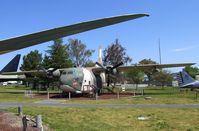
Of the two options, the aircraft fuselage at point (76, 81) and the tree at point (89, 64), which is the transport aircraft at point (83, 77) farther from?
the tree at point (89, 64)

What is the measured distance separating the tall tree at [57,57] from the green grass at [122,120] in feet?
184

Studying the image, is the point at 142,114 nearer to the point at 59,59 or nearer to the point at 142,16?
the point at 142,16

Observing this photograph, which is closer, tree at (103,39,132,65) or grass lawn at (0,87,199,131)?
grass lawn at (0,87,199,131)

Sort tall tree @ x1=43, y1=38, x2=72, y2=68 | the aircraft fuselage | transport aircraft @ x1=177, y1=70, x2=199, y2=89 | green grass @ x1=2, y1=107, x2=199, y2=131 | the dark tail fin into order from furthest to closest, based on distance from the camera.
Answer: tall tree @ x1=43, y1=38, x2=72, y2=68 < the dark tail fin < transport aircraft @ x1=177, y1=70, x2=199, y2=89 < the aircraft fuselage < green grass @ x1=2, y1=107, x2=199, y2=131

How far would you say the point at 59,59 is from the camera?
3004 inches

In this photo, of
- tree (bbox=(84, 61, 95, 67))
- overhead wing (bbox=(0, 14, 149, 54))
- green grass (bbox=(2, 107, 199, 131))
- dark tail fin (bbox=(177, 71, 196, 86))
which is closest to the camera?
overhead wing (bbox=(0, 14, 149, 54))

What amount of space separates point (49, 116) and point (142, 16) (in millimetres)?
13464

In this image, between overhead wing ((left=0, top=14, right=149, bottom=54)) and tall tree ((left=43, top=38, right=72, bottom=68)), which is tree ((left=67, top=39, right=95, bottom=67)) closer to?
tall tree ((left=43, top=38, right=72, bottom=68))

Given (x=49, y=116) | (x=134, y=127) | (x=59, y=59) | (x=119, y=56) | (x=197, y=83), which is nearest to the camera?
(x=134, y=127)

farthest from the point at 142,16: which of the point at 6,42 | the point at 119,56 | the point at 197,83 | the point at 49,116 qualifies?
the point at 119,56

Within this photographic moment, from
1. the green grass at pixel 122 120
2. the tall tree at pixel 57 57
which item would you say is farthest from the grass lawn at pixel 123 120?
the tall tree at pixel 57 57

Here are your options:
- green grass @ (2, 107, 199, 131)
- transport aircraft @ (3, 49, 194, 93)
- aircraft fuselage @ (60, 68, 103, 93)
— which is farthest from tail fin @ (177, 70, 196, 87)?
green grass @ (2, 107, 199, 131)

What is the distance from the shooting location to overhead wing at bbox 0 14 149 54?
4.71 meters

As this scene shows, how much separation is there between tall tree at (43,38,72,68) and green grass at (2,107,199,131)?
56.1 meters
